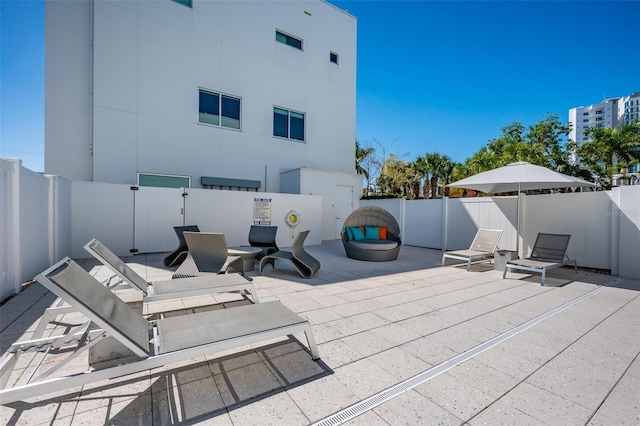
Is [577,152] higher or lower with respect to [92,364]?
higher

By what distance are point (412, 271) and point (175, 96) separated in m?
A: 10.7

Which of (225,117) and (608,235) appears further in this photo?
(225,117)

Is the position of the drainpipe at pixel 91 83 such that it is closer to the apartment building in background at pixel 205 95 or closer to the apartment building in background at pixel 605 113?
the apartment building in background at pixel 205 95

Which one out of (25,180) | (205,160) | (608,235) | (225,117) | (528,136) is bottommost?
(608,235)

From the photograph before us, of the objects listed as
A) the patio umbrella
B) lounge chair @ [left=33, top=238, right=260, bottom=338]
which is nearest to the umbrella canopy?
the patio umbrella

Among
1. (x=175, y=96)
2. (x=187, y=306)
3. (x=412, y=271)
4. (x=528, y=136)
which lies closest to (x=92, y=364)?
(x=187, y=306)

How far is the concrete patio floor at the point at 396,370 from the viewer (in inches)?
77.6

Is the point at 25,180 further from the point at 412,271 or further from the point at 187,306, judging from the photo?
the point at 412,271

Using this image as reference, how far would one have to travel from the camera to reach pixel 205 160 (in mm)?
11500

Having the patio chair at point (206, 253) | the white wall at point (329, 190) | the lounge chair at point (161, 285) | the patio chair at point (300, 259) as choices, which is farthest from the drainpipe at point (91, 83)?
Answer: the patio chair at point (300, 259)

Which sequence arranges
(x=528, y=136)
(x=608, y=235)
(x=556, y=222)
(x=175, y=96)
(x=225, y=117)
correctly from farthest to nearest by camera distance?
(x=528, y=136) < (x=225, y=117) < (x=175, y=96) < (x=556, y=222) < (x=608, y=235)

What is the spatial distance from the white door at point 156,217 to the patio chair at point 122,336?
6694 mm

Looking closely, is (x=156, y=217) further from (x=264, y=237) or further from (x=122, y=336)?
(x=122, y=336)

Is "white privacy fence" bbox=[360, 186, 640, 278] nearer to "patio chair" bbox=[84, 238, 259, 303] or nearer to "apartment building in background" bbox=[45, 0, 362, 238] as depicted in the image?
"apartment building in background" bbox=[45, 0, 362, 238]
